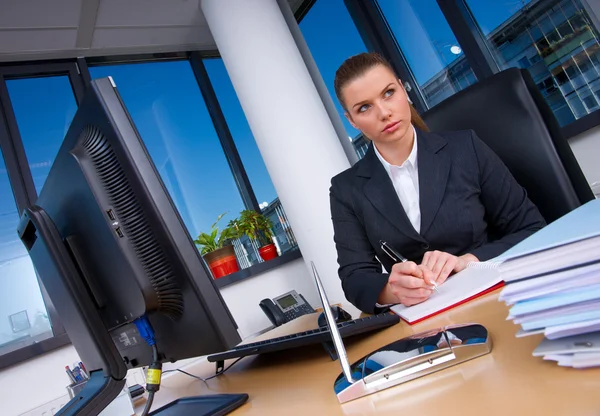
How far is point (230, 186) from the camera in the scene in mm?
3525

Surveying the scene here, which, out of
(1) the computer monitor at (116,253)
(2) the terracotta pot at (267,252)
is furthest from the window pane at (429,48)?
(1) the computer monitor at (116,253)

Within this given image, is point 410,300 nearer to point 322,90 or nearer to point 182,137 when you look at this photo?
point 322,90

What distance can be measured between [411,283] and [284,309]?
1.37m

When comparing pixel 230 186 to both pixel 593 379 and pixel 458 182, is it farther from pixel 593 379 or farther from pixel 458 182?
pixel 593 379

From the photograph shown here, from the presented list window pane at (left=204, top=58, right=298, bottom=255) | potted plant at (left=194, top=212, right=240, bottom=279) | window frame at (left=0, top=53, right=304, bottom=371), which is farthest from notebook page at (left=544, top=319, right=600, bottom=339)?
window pane at (left=204, top=58, right=298, bottom=255)

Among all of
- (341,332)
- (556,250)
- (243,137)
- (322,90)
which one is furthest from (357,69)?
(243,137)

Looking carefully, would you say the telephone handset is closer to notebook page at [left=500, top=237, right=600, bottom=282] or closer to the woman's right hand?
the woman's right hand

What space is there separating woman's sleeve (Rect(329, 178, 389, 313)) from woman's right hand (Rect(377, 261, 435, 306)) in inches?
5.3

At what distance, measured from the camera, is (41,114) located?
9.93 ft

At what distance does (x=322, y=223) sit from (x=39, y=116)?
6.97 feet

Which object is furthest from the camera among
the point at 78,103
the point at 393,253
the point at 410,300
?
the point at 78,103

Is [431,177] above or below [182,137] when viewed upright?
below

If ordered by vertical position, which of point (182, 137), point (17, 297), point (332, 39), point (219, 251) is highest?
point (332, 39)

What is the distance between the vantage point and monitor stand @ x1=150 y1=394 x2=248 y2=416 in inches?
27.1
